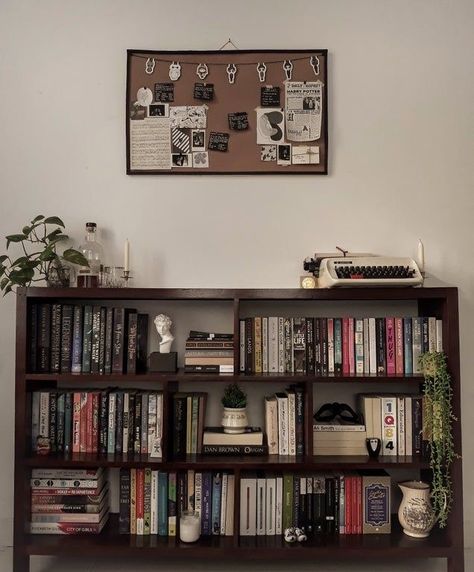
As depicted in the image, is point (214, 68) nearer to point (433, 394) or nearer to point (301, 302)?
point (301, 302)

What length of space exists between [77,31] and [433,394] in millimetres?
2231

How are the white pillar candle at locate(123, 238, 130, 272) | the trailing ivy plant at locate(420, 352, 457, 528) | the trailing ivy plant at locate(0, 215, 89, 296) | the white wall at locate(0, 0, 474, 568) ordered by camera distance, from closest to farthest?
the trailing ivy plant at locate(420, 352, 457, 528), the trailing ivy plant at locate(0, 215, 89, 296), the white pillar candle at locate(123, 238, 130, 272), the white wall at locate(0, 0, 474, 568)

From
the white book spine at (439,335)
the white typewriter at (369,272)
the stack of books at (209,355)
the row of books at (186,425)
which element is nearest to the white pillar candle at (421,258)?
the white typewriter at (369,272)

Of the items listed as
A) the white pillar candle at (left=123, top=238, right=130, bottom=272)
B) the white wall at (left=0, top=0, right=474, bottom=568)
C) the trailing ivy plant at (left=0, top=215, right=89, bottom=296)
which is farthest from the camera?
the white wall at (left=0, top=0, right=474, bottom=568)

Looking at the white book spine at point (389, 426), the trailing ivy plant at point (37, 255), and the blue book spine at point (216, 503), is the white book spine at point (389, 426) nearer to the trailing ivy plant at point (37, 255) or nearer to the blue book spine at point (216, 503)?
the blue book spine at point (216, 503)

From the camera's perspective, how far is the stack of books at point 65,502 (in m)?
2.14

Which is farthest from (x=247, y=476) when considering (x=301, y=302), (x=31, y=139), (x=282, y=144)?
(x=31, y=139)

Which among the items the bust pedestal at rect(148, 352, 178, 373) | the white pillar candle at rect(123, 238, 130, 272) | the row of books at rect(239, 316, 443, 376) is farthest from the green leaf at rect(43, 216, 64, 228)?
the row of books at rect(239, 316, 443, 376)

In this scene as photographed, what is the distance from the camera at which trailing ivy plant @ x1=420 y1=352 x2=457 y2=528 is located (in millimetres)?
2020

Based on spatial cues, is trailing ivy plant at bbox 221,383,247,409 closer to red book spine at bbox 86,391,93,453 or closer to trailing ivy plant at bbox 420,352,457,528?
red book spine at bbox 86,391,93,453

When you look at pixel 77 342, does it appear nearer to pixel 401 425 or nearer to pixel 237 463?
pixel 237 463

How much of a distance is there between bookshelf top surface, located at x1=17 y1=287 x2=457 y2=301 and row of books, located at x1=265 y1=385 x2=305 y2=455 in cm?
43

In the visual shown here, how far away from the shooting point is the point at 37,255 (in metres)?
2.38

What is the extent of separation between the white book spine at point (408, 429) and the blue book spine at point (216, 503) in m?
0.77
